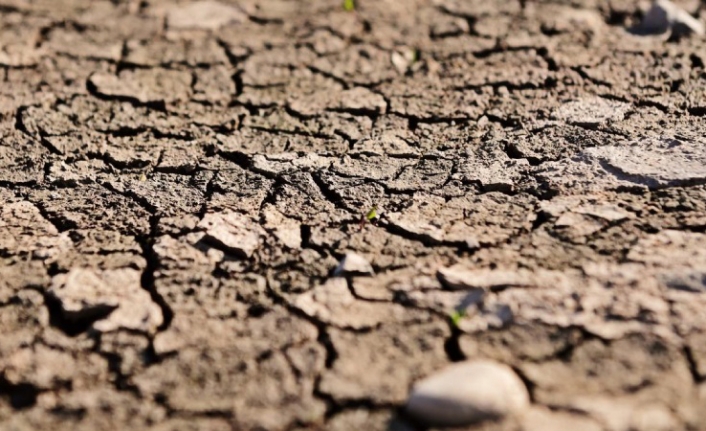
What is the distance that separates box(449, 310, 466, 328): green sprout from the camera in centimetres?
160

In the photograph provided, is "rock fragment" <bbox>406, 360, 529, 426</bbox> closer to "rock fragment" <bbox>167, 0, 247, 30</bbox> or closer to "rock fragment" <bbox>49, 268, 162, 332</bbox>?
"rock fragment" <bbox>49, 268, 162, 332</bbox>

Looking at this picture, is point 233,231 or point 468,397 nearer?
point 468,397

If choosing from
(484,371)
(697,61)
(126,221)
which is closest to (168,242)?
(126,221)

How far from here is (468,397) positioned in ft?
4.53

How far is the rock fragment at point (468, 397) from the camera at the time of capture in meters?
1.38

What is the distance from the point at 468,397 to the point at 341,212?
0.72 meters

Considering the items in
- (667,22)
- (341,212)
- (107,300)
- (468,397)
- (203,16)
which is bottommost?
(107,300)

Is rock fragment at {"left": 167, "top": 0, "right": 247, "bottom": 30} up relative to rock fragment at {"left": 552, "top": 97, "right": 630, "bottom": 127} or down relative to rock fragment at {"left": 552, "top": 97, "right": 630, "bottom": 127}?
down

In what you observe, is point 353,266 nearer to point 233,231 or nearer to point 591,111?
point 233,231

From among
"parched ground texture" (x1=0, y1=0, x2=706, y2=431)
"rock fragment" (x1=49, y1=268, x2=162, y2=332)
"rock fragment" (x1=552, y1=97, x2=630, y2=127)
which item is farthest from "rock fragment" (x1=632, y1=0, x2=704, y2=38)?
"rock fragment" (x1=49, y1=268, x2=162, y2=332)

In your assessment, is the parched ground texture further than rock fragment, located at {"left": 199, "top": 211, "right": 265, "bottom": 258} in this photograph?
No

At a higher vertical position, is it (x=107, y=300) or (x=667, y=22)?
(x=667, y=22)

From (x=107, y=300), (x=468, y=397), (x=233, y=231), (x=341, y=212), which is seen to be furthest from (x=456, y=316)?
(x=107, y=300)

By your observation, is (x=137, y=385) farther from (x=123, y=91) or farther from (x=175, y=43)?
(x=175, y=43)
